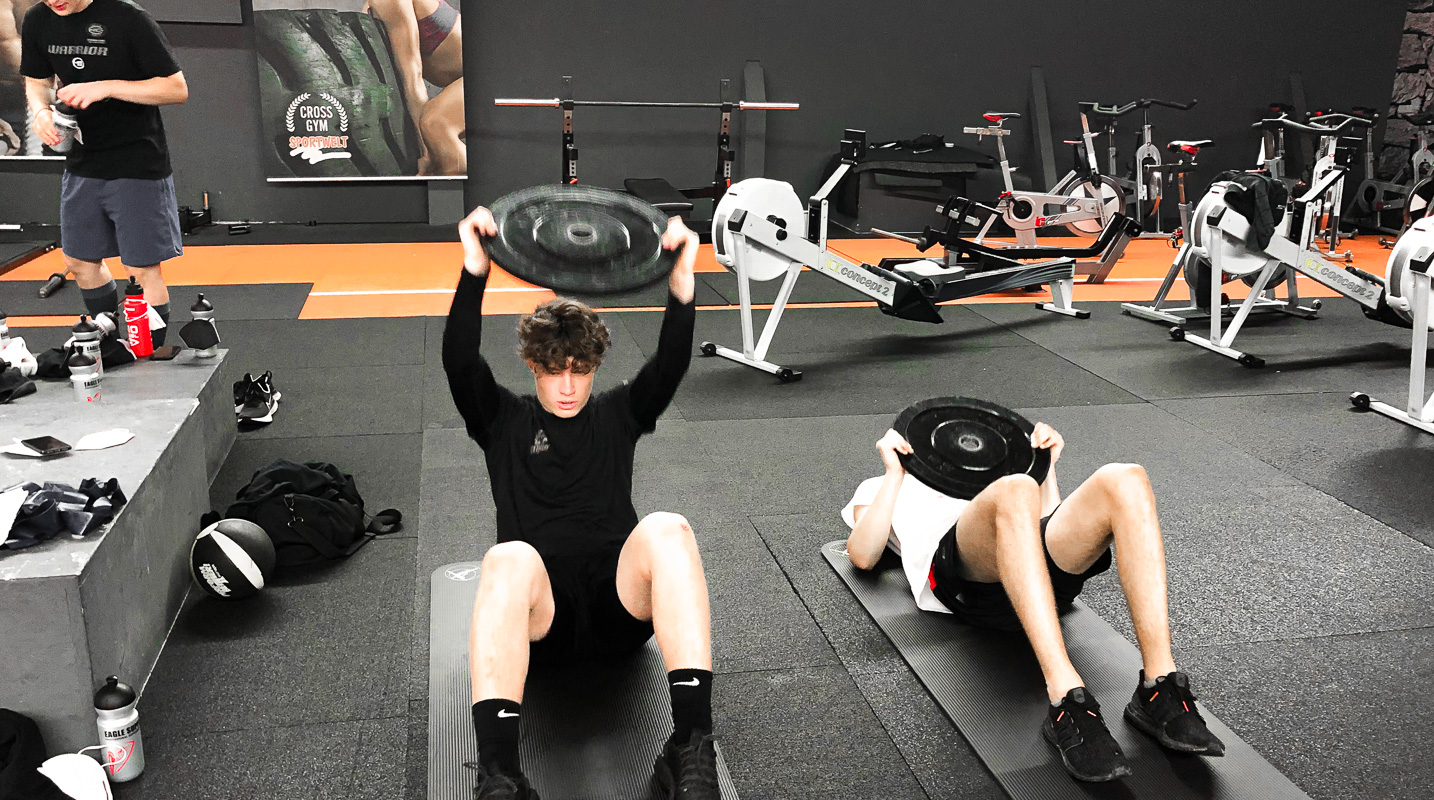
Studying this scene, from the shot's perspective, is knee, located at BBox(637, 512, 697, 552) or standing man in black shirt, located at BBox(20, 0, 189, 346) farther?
standing man in black shirt, located at BBox(20, 0, 189, 346)

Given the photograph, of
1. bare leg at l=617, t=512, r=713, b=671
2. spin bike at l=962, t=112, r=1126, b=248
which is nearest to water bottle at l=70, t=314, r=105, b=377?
bare leg at l=617, t=512, r=713, b=671

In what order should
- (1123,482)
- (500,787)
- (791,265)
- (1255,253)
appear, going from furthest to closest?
1. (1255,253)
2. (791,265)
3. (1123,482)
4. (500,787)

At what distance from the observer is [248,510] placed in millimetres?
2859

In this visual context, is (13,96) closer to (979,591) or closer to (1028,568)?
(979,591)

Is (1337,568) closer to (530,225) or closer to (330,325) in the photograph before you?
(530,225)

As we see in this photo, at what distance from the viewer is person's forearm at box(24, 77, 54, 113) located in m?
3.81

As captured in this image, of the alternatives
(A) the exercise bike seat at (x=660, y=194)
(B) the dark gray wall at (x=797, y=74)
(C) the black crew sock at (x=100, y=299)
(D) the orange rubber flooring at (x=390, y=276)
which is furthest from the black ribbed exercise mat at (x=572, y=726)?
(B) the dark gray wall at (x=797, y=74)

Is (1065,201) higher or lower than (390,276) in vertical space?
higher

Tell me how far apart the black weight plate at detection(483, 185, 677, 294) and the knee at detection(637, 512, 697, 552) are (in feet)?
1.48

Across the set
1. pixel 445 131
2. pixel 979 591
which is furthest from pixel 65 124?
pixel 445 131

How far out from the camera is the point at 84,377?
287cm

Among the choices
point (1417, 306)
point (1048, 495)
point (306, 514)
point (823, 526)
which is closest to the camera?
point (1048, 495)

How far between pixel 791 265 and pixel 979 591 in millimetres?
2820

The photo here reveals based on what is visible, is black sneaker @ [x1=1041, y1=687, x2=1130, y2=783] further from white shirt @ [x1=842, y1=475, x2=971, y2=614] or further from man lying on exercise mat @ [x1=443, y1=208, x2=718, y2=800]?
man lying on exercise mat @ [x1=443, y1=208, x2=718, y2=800]
